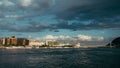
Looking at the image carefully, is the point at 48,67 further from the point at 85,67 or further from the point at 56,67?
the point at 85,67

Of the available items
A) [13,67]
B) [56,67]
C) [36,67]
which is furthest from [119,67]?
[13,67]

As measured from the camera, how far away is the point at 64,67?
79.5 meters

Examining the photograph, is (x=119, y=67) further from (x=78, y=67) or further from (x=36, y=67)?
(x=36, y=67)

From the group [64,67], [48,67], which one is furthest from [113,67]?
[48,67]

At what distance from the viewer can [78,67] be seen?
7931 cm

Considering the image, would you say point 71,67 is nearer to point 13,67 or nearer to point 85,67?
point 85,67

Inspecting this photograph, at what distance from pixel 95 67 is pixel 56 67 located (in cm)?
1264

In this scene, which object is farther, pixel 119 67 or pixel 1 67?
pixel 1 67

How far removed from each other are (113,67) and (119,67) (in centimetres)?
189

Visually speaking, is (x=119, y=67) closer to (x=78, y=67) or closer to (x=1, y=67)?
(x=78, y=67)

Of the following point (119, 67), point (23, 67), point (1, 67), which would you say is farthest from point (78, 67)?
point (1, 67)

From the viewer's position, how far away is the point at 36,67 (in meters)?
80.4

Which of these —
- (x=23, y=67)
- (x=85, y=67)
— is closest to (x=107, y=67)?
(x=85, y=67)

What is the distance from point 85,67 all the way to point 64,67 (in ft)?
22.4
